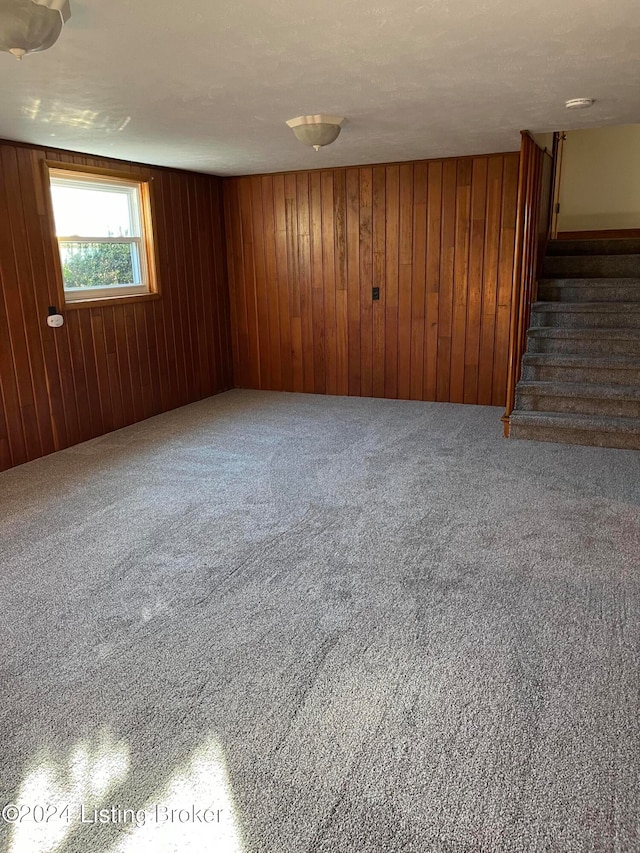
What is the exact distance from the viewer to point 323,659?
2.16m

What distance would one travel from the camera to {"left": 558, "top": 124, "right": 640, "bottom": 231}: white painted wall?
6.27m

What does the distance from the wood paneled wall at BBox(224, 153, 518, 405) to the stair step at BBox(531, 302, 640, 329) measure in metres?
0.32

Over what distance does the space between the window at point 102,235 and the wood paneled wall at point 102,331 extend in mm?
116

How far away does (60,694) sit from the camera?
2.00 m

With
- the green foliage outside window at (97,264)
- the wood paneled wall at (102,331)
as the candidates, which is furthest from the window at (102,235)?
the wood paneled wall at (102,331)

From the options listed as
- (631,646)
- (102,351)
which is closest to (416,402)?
(102,351)

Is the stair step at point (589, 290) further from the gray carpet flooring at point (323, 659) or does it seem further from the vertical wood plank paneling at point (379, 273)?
the gray carpet flooring at point (323, 659)

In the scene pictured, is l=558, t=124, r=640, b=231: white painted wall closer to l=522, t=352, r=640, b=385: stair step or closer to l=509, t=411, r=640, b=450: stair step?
l=522, t=352, r=640, b=385: stair step

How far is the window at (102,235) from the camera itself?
15.2 feet

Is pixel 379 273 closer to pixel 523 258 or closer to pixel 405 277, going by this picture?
pixel 405 277

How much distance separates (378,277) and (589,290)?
1.86 meters

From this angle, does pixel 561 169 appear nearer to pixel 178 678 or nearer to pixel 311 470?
pixel 311 470

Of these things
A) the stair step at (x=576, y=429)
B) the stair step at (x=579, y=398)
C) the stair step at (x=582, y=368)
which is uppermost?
the stair step at (x=582, y=368)

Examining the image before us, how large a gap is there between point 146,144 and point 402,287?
8.34 ft
